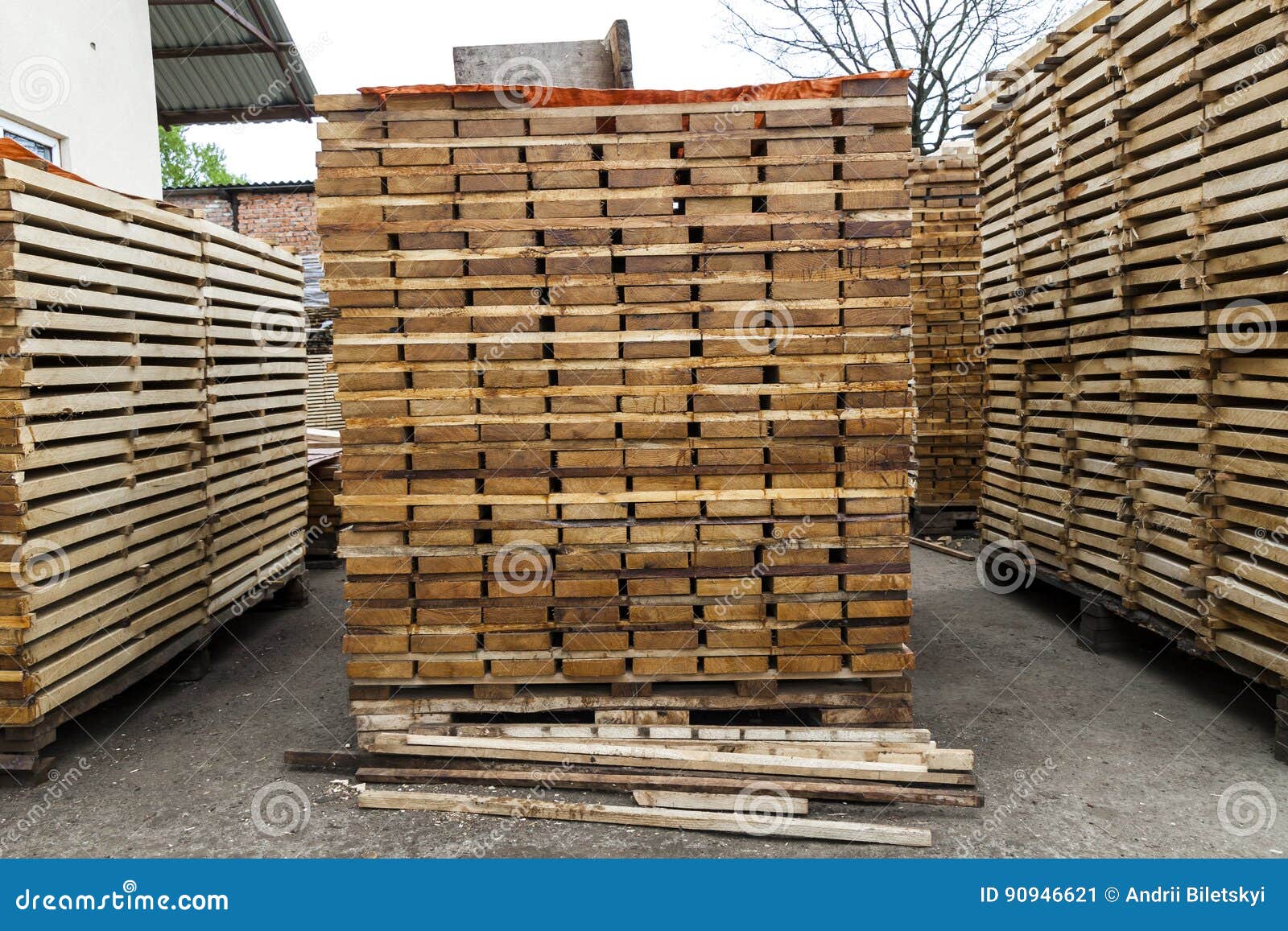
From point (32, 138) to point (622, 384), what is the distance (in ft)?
25.4

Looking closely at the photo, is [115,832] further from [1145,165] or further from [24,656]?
[1145,165]

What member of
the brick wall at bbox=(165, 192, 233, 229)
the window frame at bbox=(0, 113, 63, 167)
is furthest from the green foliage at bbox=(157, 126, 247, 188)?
the window frame at bbox=(0, 113, 63, 167)

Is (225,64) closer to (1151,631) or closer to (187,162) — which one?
(1151,631)

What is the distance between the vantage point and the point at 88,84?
10.2m

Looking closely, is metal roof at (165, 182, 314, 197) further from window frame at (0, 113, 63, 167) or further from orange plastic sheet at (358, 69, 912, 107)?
orange plastic sheet at (358, 69, 912, 107)

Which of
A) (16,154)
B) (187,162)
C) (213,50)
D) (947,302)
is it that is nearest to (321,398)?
(213,50)

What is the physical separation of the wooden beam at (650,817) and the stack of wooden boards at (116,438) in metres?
2.09

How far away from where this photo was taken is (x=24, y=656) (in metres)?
4.95

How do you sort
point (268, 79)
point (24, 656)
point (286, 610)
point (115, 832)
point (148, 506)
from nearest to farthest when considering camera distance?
point (115, 832)
point (24, 656)
point (148, 506)
point (286, 610)
point (268, 79)

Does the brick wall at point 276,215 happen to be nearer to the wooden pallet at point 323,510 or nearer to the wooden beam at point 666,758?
the wooden pallet at point 323,510

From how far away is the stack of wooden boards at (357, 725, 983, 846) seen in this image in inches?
178

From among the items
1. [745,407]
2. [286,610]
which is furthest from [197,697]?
[745,407]

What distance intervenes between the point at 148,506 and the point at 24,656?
1528 millimetres

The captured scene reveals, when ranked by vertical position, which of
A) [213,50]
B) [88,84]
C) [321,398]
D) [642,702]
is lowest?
[642,702]
